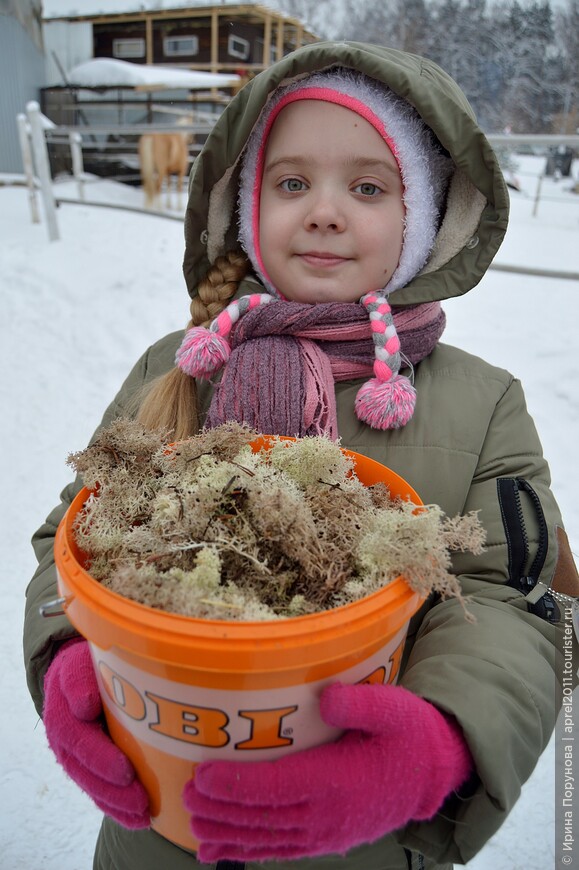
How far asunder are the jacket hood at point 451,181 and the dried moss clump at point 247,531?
0.56 m

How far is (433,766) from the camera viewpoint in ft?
1.99

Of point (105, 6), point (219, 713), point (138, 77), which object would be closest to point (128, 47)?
point (105, 6)

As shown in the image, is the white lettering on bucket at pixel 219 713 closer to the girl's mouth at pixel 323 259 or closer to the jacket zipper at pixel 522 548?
the jacket zipper at pixel 522 548

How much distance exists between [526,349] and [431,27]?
5032 millimetres

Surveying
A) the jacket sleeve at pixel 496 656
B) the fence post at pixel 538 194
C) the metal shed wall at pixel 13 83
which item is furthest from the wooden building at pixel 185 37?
the jacket sleeve at pixel 496 656

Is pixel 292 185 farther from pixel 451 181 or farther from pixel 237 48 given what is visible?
pixel 237 48

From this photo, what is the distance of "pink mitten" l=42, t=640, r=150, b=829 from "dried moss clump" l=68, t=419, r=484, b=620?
0.18 metres

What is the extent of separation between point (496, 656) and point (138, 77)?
14.2 m

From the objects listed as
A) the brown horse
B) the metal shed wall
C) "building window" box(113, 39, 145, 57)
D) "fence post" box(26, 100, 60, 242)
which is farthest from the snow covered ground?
"building window" box(113, 39, 145, 57)

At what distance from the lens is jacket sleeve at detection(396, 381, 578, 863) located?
67 cm

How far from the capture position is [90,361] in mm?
3643

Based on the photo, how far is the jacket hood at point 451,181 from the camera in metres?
1.02

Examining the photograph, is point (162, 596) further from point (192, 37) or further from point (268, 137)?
point (192, 37)

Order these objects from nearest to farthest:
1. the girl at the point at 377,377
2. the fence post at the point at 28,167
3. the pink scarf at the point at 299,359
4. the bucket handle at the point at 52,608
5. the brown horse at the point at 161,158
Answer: the bucket handle at the point at 52,608, the girl at the point at 377,377, the pink scarf at the point at 299,359, the fence post at the point at 28,167, the brown horse at the point at 161,158
